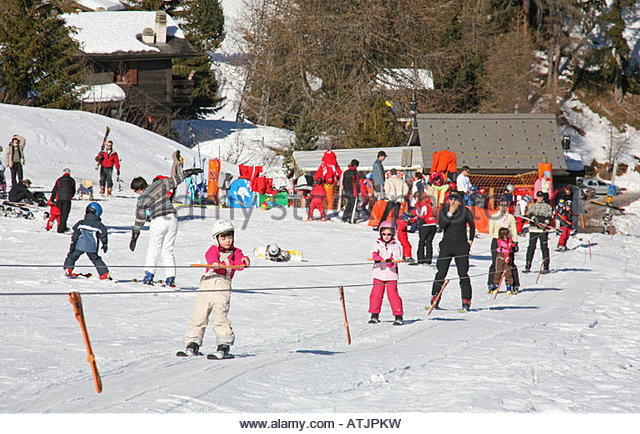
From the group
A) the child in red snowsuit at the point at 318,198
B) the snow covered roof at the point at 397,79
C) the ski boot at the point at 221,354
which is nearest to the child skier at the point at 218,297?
the ski boot at the point at 221,354

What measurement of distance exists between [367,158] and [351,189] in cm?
1161

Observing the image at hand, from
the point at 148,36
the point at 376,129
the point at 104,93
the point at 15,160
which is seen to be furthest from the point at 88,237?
the point at 148,36

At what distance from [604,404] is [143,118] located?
132 feet

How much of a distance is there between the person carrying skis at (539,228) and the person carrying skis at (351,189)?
6178 millimetres

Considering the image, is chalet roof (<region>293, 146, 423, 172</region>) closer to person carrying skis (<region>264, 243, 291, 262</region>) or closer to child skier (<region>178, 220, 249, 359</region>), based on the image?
person carrying skis (<region>264, 243, 291, 262</region>)

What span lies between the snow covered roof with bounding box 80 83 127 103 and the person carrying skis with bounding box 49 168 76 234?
2612 cm

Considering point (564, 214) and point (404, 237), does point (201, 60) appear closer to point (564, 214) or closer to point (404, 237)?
point (564, 214)

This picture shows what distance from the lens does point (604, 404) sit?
646 centimetres

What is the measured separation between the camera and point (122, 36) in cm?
4612

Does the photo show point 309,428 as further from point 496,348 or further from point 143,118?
point 143,118

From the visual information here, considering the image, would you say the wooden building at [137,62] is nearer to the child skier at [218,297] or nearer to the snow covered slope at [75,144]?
the snow covered slope at [75,144]

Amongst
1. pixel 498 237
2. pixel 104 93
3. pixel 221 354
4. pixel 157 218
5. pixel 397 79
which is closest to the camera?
pixel 221 354

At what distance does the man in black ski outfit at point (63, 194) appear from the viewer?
16.1 meters

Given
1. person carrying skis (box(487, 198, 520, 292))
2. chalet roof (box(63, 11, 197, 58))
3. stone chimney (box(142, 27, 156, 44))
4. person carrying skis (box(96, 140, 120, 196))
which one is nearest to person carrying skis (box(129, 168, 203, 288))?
person carrying skis (box(487, 198, 520, 292))
